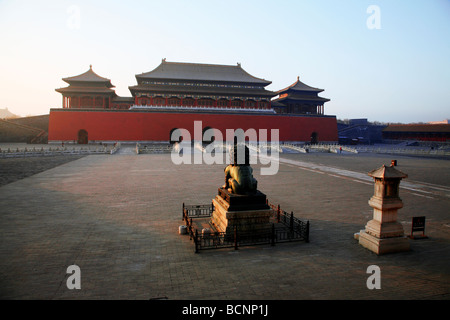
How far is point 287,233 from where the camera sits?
23.4 ft

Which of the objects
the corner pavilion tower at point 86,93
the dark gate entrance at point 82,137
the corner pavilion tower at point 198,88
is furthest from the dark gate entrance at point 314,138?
the dark gate entrance at point 82,137

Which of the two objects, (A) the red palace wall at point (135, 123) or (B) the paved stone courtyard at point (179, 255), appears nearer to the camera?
(B) the paved stone courtyard at point (179, 255)

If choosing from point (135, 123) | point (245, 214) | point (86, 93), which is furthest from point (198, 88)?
point (245, 214)

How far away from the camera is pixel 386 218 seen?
660 centimetres

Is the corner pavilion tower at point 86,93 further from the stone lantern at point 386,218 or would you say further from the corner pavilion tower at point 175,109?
the stone lantern at point 386,218

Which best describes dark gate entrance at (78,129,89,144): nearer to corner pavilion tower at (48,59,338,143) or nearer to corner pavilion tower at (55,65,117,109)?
corner pavilion tower at (48,59,338,143)

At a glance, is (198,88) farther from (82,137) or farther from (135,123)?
(82,137)

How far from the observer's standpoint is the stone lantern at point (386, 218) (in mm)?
6453

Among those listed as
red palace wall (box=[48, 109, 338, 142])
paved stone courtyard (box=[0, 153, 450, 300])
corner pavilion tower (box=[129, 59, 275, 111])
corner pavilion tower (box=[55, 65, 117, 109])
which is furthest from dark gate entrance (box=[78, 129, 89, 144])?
paved stone courtyard (box=[0, 153, 450, 300])

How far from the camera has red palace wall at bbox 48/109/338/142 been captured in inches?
1500

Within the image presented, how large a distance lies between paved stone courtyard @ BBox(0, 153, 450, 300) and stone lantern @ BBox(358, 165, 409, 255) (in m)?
0.25

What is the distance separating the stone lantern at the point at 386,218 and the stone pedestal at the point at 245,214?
8.14ft

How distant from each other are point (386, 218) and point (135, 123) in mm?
36816
